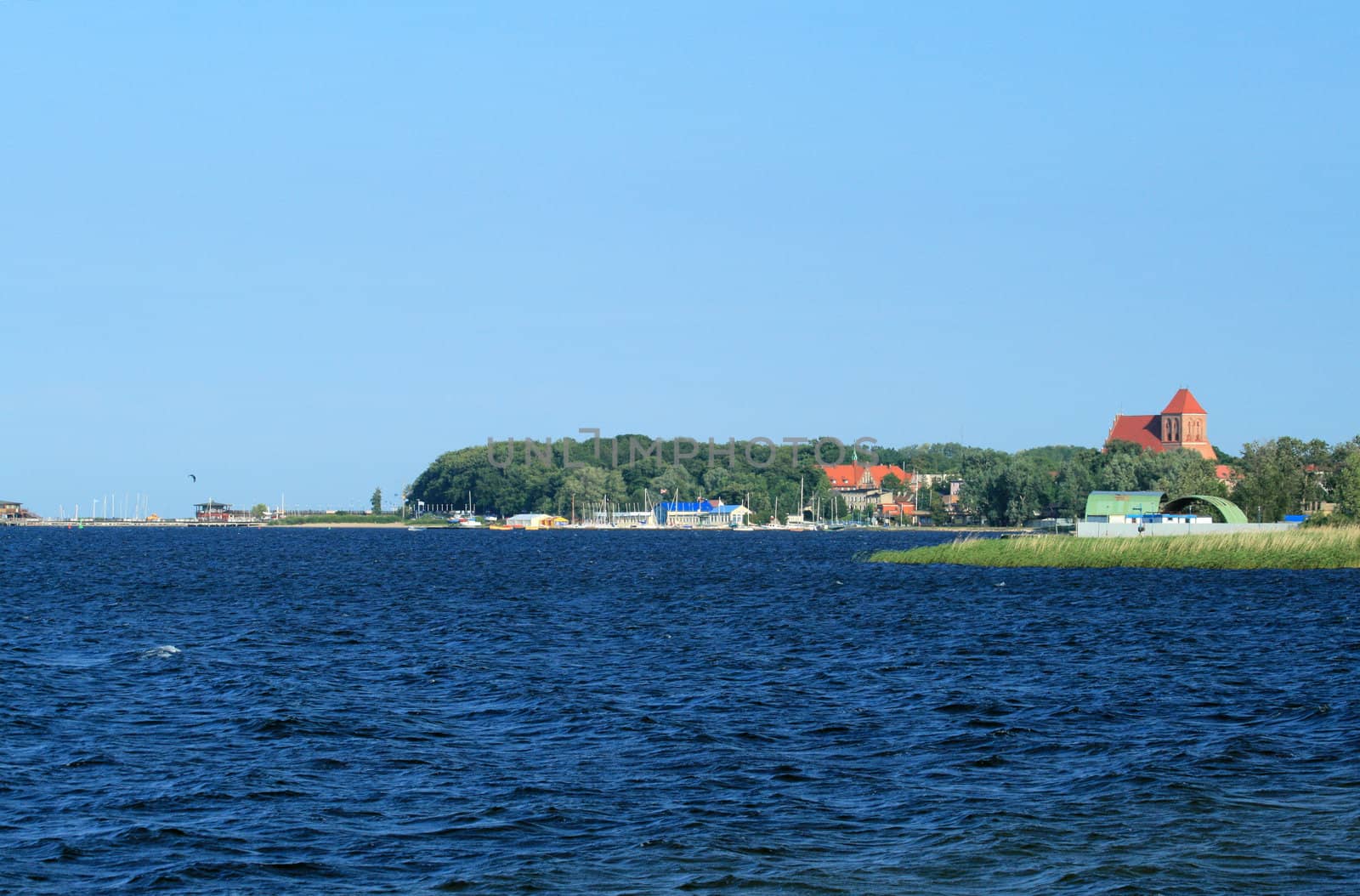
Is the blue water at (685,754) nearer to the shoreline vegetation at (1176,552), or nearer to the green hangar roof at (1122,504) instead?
the shoreline vegetation at (1176,552)

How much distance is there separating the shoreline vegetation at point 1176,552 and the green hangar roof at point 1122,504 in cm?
2314

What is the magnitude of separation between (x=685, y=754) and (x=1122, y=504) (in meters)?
99.6

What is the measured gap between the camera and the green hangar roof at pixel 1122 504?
115812 mm

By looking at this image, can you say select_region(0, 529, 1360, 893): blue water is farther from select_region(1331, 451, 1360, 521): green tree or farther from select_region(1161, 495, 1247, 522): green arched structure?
select_region(1331, 451, 1360, 521): green tree

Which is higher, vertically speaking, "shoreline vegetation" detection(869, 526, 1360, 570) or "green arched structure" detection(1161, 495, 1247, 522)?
"green arched structure" detection(1161, 495, 1247, 522)

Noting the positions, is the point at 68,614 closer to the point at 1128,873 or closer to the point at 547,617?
the point at 547,617

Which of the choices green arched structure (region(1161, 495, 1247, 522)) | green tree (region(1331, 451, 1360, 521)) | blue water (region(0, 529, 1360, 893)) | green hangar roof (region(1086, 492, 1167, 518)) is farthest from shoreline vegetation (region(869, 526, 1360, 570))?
blue water (region(0, 529, 1360, 893))

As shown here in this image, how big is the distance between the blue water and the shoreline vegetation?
2884 cm

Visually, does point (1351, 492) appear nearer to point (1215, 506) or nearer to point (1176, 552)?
point (1215, 506)

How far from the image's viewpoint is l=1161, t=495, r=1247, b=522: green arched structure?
106 m

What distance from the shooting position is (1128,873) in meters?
16.4

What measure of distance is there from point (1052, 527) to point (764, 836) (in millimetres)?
137061

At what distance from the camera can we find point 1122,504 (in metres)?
117

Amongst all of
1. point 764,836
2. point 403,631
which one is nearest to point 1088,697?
point 764,836
